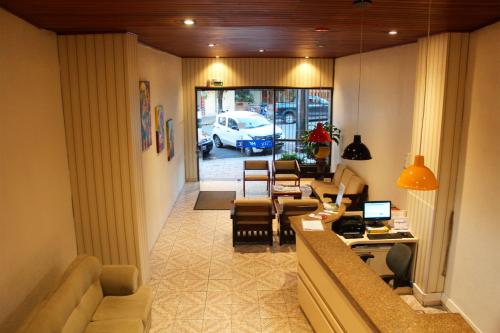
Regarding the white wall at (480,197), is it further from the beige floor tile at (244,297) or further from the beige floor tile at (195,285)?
the beige floor tile at (195,285)

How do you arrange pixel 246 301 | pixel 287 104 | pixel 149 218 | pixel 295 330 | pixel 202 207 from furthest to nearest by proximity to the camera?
pixel 287 104 < pixel 202 207 < pixel 149 218 < pixel 246 301 < pixel 295 330

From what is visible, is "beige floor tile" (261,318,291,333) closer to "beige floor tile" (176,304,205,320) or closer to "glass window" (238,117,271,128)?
"beige floor tile" (176,304,205,320)

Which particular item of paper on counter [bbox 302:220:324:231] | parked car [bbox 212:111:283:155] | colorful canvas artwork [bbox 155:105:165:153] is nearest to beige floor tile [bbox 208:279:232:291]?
paper on counter [bbox 302:220:324:231]

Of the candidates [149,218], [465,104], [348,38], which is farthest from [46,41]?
[465,104]

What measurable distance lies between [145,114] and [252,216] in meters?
2.36

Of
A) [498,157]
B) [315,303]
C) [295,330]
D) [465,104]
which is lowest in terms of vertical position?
[295,330]

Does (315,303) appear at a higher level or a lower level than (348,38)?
lower

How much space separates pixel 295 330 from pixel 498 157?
2817 millimetres

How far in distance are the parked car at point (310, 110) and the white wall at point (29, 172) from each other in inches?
284

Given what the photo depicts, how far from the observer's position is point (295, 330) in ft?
15.2

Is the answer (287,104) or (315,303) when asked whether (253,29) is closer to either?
(315,303)

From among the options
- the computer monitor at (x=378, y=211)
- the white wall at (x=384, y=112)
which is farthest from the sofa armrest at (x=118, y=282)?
the white wall at (x=384, y=112)

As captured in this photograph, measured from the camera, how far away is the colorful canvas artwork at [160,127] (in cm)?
714

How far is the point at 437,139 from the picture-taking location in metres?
4.78
